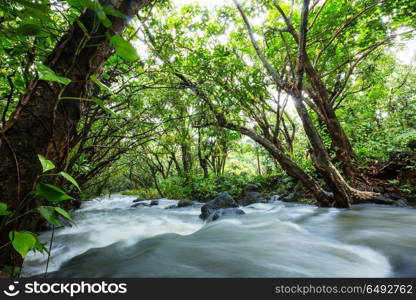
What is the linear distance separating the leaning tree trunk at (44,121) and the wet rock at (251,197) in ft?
24.9

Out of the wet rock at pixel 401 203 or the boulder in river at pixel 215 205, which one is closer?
the wet rock at pixel 401 203

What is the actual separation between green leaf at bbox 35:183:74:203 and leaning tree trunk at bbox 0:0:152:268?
1.03 ft

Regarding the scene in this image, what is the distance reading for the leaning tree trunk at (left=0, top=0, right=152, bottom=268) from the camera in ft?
3.53

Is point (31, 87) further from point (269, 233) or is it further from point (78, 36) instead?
point (269, 233)

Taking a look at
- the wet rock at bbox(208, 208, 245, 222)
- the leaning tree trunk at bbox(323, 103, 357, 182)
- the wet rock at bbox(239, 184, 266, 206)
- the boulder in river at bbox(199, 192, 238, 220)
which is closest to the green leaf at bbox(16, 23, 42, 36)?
the wet rock at bbox(208, 208, 245, 222)

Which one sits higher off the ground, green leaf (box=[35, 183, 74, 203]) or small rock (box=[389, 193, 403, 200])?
green leaf (box=[35, 183, 74, 203])

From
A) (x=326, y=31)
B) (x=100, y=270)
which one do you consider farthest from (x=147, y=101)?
(x=326, y=31)

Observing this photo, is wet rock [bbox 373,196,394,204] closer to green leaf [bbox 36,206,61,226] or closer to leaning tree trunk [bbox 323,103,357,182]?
leaning tree trunk [bbox 323,103,357,182]

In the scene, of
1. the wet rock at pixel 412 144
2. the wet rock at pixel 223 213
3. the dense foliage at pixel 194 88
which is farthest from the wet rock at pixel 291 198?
the wet rock at pixel 412 144

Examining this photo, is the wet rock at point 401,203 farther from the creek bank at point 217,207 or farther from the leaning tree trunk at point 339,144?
the creek bank at point 217,207

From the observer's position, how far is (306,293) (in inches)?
53.2

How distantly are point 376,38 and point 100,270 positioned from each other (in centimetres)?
888

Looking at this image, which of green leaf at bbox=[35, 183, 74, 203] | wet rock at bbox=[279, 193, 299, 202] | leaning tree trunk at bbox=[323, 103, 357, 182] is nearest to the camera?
green leaf at bbox=[35, 183, 74, 203]

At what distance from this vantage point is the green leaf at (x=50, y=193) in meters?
0.87
